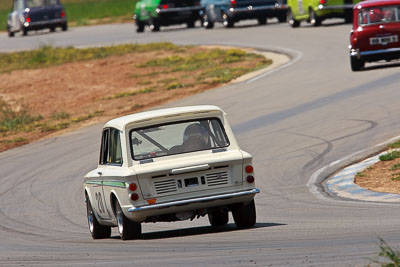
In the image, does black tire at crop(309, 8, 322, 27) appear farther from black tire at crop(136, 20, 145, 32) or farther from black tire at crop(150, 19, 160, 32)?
black tire at crop(136, 20, 145, 32)

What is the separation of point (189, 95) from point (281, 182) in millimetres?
11322

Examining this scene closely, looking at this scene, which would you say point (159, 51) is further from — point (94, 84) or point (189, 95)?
point (189, 95)

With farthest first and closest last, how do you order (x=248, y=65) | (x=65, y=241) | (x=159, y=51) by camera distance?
1. (x=159, y=51)
2. (x=248, y=65)
3. (x=65, y=241)

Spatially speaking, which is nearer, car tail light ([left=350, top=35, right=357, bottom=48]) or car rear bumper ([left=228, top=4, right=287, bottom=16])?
car tail light ([left=350, top=35, right=357, bottom=48])

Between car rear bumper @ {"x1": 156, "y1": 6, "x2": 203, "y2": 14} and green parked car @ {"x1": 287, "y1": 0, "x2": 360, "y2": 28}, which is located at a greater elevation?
green parked car @ {"x1": 287, "y1": 0, "x2": 360, "y2": 28}

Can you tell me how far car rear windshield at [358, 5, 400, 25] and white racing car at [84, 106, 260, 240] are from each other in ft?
46.4

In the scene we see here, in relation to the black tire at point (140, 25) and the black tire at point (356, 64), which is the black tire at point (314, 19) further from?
the black tire at point (356, 64)

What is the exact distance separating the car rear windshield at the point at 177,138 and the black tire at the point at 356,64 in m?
14.5

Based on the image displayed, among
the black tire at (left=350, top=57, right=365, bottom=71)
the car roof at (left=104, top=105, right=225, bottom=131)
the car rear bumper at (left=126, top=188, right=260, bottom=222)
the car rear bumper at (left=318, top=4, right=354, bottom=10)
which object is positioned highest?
the car roof at (left=104, top=105, right=225, bottom=131)

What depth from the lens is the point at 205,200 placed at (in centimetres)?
1066

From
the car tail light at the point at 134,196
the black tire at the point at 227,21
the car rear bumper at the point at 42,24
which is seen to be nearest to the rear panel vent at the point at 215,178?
the car tail light at the point at 134,196

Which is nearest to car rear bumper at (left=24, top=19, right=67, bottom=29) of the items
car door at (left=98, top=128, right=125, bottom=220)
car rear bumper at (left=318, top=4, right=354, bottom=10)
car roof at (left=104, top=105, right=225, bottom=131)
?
car rear bumper at (left=318, top=4, right=354, bottom=10)

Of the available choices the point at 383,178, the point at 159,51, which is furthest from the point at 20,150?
the point at 159,51

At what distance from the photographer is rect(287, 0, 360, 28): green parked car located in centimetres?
3625
